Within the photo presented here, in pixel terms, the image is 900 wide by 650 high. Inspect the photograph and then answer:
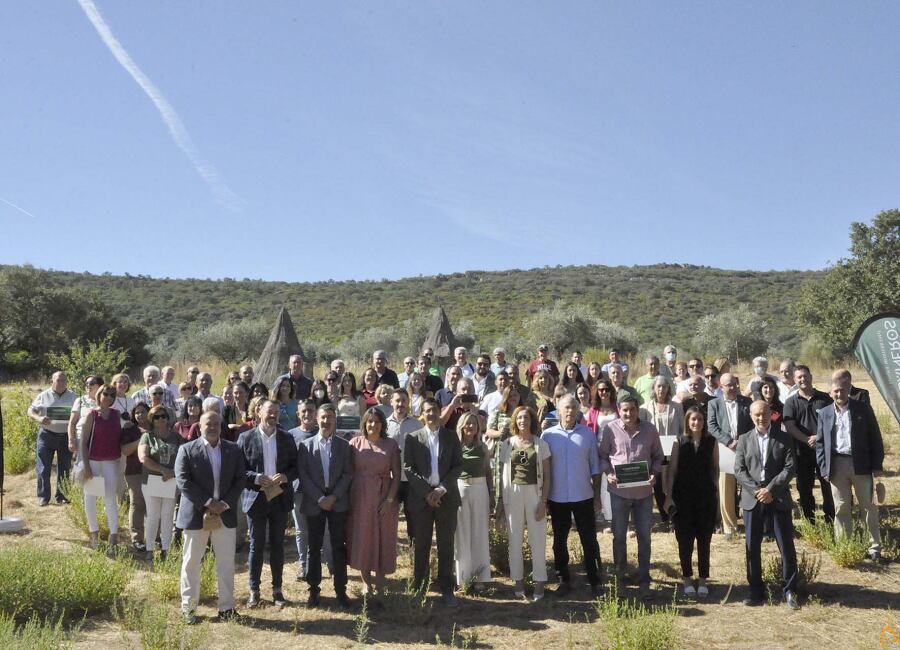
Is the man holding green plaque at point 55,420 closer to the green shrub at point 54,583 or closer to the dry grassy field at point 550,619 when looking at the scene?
the dry grassy field at point 550,619

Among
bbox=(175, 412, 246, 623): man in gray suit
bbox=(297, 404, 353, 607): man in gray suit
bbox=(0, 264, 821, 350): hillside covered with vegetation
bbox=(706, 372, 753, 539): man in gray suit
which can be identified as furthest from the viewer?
bbox=(0, 264, 821, 350): hillside covered with vegetation

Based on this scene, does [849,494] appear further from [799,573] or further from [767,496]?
[767,496]

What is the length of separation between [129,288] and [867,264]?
4785 cm

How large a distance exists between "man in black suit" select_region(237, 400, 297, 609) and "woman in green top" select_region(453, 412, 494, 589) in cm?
157

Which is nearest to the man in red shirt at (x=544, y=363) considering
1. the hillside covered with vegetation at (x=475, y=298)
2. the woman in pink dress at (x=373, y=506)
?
the woman in pink dress at (x=373, y=506)

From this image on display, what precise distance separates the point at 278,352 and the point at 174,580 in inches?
415

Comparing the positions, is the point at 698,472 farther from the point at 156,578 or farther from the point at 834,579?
the point at 156,578

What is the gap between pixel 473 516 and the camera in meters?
7.09

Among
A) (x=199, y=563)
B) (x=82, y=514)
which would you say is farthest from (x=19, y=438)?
(x=199, y=563)

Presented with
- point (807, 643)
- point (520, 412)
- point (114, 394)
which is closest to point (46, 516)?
point (114, 394)

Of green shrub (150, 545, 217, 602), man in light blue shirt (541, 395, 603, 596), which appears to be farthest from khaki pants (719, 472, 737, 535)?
green shrub (150, 545, 217, 602)

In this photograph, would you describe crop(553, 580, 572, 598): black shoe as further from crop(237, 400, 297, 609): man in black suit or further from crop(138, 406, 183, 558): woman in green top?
crop(138, 406, 183, 558): woman in green top

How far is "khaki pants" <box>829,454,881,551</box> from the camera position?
7617 millimetres

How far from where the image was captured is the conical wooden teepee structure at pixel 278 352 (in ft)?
55.6
